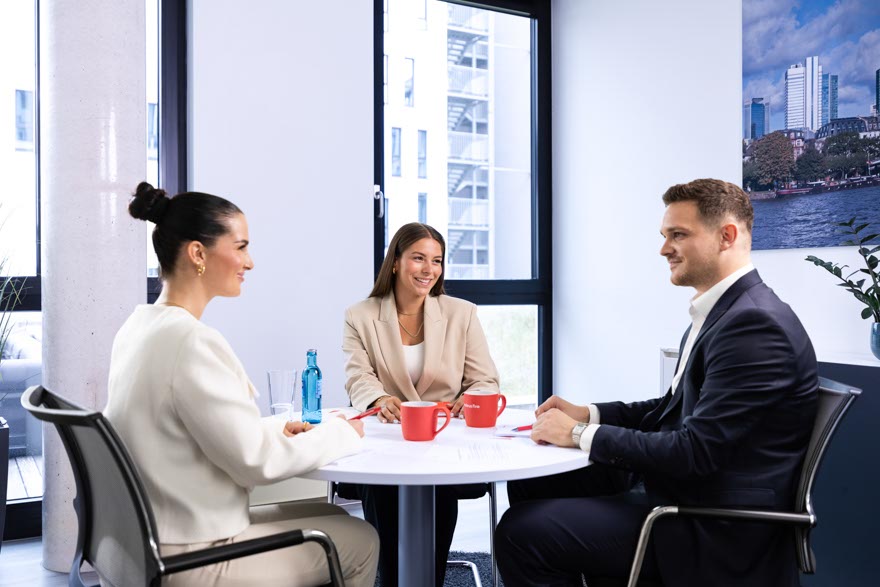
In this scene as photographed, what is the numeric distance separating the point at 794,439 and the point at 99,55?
2.75 meters

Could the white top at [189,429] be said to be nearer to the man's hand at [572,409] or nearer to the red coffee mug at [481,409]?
the red coffee mug at [481,409]

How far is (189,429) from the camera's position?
1366mm

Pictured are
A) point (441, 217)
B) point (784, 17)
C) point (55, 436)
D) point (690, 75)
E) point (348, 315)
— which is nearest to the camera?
point (348, 315)

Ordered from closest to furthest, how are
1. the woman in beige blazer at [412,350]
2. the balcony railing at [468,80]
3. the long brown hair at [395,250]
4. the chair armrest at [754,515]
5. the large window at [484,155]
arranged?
the chair armrest at [754,515], the woman in beige blazer at [412,350], the long brown hair at [395,250], the large window at [484,155], the balcony railing at [468,80]

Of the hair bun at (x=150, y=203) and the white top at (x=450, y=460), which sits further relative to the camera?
the hair bun at (x=150, y=203)

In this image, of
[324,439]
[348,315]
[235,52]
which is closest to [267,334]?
[348,315]

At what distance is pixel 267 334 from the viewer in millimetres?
3502

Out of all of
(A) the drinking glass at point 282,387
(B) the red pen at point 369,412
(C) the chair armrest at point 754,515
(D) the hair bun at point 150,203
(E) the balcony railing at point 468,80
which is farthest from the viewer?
(E) the balcony railing at point 468,80

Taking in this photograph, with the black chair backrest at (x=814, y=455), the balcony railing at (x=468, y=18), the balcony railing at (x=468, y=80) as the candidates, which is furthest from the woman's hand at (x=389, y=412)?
the balcony railing at (x=468, y=18)

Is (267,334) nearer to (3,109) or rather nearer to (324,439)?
(3,109)

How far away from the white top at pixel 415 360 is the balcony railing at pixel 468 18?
2.52 meters

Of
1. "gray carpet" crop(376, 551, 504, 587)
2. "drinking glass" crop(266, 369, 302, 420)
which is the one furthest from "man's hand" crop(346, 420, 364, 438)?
"gray carpet" crop(376, 551, 504, 587)

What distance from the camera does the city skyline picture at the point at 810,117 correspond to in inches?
110

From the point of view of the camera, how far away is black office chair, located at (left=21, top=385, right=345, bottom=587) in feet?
4.00
